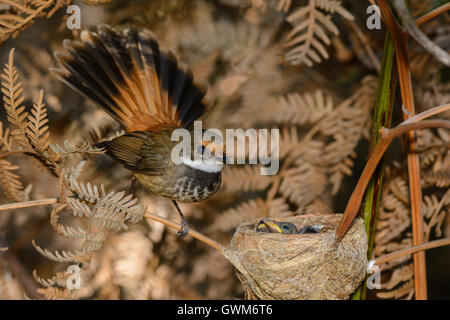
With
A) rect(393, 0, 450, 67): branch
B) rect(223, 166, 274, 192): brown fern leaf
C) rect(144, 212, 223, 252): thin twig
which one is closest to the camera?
rect(393, 0, 450, 67): branch

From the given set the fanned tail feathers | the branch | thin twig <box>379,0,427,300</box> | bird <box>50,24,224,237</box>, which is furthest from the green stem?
the fanned tail feathers

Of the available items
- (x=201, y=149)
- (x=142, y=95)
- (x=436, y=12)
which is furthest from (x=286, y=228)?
(x=436, y=12)

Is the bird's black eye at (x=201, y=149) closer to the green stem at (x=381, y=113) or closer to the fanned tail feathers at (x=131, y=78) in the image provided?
the fanned tail feathers at (x=131, y=78)

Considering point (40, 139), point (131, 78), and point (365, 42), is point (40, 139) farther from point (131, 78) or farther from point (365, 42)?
point (365, 42)

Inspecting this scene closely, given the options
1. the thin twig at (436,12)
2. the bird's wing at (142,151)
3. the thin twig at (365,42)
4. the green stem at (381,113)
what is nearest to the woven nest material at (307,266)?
the green stem at (381,113)

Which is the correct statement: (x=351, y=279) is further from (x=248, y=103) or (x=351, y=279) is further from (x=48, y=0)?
(x=48, y=0)

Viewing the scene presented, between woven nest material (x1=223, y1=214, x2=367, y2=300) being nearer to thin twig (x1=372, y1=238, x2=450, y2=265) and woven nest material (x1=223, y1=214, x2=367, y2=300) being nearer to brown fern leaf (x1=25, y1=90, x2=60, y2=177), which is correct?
thin twig (x1=372, y1=238, x2=450, y2=265)
